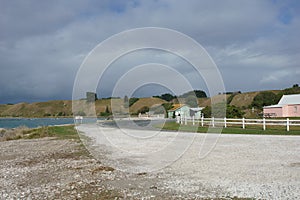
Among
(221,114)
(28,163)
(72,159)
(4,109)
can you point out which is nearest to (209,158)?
(72,159)

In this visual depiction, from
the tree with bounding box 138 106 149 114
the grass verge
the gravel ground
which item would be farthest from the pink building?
the gravel ground

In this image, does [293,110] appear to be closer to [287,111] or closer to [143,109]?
[287,111]

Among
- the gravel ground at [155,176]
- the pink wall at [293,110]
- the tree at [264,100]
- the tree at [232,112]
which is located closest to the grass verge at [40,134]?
the gravel ground at [155,176]

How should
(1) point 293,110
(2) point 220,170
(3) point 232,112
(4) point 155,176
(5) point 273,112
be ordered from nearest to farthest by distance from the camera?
(4) point 155,176 < (2) point 220,170 < (3) point 232,112 < (1) point 293,110 < (5) point 273,112

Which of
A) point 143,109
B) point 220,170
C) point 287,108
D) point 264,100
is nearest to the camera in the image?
point 220,170

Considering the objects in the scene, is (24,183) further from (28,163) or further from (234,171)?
(234,171)

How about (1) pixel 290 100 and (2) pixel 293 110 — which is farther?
(1) pixel 290 100

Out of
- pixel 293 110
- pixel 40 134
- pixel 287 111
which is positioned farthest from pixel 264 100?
pixel 40 134

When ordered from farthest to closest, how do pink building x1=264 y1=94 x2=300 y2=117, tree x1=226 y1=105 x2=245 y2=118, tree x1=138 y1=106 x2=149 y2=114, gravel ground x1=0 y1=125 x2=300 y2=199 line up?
tree x1=138 y1=106 x2=149 y2=114, pink building x1=264 y1=94 x2=300 y2=117, tree x1=226 y1=105 x2=245 y2=118, gravel ground x1=0 y1=125 x2=300 y2=199

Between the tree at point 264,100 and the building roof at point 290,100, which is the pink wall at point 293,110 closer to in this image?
the building roof at point 290,100

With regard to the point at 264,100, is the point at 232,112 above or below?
below

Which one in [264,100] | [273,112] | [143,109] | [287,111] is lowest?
[273,112]

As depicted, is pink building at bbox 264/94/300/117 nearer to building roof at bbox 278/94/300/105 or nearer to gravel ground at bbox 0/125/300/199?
building roof at bbox 278/94/300/105

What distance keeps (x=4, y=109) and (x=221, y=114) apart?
580ft
